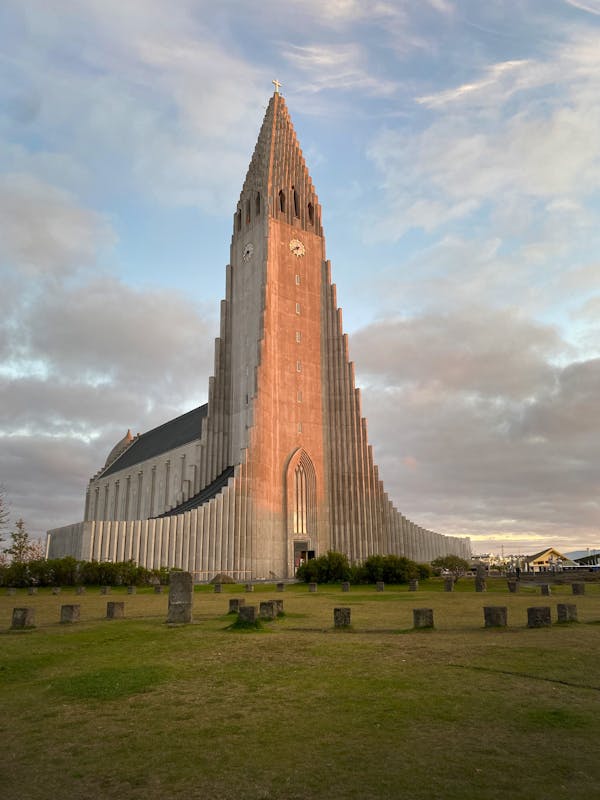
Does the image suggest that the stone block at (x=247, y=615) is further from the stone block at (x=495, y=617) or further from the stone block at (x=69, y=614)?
the stone block at (x=69, y=614)

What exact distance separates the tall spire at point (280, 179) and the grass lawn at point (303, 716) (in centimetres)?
5604

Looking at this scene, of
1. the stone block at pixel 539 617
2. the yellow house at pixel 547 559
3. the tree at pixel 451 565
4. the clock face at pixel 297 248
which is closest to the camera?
the stone block at pixel 539 617

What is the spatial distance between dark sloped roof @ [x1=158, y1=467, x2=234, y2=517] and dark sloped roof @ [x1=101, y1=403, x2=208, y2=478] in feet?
26.0

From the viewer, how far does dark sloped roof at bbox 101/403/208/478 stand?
229ft

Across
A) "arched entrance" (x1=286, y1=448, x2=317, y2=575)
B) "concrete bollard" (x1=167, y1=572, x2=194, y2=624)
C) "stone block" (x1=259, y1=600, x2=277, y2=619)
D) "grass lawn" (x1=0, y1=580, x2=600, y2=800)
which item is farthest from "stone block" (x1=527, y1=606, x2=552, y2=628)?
"arched entrance" (x1=286, y1=448, x2=317, y2=575)

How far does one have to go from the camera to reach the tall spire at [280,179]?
6328 cm

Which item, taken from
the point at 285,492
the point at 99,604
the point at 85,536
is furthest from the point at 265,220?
the point at 99,604

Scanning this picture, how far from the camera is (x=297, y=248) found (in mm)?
63094

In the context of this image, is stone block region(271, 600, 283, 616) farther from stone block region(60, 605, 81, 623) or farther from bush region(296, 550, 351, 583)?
bush region(296, 550, 351, 583)

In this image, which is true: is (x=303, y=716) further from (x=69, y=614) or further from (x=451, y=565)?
(x=451, y=565)

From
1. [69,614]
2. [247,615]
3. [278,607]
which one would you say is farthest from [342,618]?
[69,614]

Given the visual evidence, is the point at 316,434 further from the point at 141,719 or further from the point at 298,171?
the point at 141,719

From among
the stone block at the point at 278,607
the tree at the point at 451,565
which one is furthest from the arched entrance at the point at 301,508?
the stone block at the point at 278,607

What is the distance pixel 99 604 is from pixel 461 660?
674 inches
